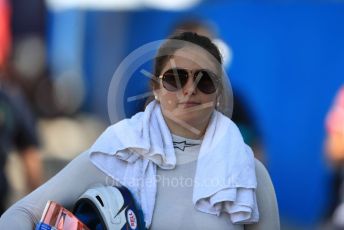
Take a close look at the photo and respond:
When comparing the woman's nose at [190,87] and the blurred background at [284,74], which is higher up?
the woman's nose at [190,87]

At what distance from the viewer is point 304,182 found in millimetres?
8617

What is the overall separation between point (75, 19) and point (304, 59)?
323 cm

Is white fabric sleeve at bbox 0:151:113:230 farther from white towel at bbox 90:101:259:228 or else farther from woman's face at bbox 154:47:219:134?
woman's face at bbox 154:47:219:134

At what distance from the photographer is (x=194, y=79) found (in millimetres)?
3342

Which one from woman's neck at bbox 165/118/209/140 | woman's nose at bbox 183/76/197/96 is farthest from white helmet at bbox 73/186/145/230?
woman's nose at bbox 183/76/197/96

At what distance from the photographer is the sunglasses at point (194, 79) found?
11.0 ft

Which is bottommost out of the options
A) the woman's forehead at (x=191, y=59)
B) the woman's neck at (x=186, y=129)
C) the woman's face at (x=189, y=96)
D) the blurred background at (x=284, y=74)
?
the blurred background at (x=284, y=74)

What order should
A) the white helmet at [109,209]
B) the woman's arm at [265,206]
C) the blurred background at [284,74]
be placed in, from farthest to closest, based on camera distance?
1. the blurred background at [284,74]
2. the woman's arm at [265,206]
3. the white helmet at [109,209]

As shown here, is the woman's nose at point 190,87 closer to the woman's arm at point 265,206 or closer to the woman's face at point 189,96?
the woman's face at point 189,96

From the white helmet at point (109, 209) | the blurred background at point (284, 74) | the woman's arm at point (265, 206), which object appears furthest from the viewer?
the blurred background at point (284, 74)

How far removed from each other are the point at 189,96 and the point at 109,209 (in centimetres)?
49

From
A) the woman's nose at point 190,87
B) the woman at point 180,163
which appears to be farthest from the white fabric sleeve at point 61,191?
the woman's nose at point 190,87

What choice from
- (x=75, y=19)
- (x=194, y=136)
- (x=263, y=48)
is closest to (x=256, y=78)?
(x=263, y=48)

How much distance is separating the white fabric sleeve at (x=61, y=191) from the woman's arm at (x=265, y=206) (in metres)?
0.52
